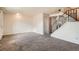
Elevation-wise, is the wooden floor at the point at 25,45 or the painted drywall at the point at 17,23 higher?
the painted drywall at the point at 17,23

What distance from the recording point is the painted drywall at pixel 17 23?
1.99 m

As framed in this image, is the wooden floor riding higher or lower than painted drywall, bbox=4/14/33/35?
lower

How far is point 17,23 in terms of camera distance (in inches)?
83.4

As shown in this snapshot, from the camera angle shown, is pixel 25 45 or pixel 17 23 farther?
pixel 17 23

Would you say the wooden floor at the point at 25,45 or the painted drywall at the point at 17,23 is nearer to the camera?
the wooden floor at the point at 25,45

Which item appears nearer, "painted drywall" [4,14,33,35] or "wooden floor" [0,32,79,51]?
"wooden floor" [0,32,79,51]

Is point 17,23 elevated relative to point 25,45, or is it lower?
elevated

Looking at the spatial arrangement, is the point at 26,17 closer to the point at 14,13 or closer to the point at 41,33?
the point at 14,13

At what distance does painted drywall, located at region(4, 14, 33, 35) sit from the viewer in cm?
199

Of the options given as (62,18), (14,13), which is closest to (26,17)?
→ (14,13)
